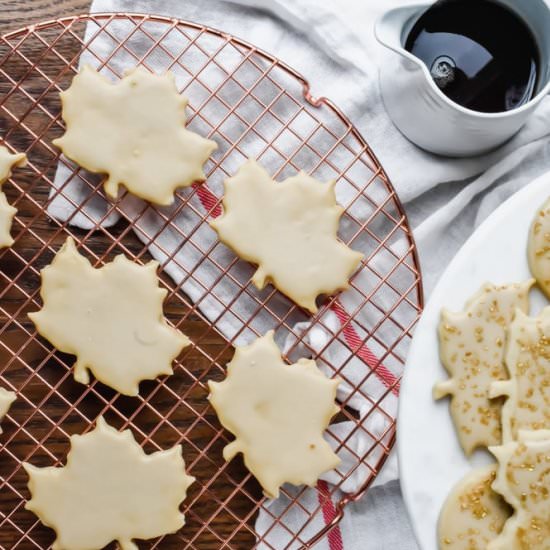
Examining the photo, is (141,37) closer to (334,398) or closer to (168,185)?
(168,185)

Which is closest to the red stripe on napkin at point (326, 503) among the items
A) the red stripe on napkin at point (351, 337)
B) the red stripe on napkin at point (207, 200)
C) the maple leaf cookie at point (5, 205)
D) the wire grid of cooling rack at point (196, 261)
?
the wire grid of cooling rack at point (196, 261)

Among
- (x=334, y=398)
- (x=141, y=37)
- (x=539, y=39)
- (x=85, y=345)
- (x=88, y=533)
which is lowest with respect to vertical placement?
(x=88, y=533)

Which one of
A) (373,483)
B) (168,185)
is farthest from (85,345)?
(373,483)

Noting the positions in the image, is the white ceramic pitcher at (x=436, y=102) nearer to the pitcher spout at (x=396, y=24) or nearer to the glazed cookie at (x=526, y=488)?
the pitcher spout at (x=396, y=24)

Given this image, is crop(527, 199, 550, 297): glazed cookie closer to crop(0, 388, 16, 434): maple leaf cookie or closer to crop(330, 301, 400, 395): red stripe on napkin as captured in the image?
crop(330, 301, 400, 395): red stripe on napkin

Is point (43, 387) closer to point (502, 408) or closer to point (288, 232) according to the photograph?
→ point (288, 232)
